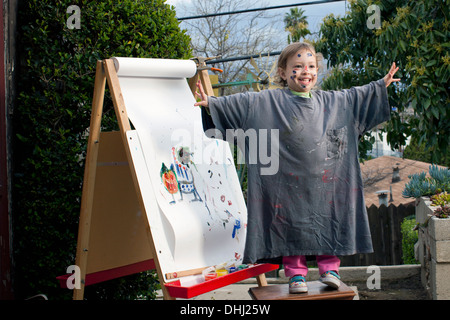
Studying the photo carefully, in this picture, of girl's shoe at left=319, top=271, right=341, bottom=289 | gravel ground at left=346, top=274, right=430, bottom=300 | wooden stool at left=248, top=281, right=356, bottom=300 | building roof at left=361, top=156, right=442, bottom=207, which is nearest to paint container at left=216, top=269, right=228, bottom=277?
wooden stool at left=248, top=281, right=356, bottom=300

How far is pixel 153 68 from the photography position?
10.4 ft

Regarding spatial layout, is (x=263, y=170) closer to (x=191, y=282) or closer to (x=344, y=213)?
(x=344, y=213)

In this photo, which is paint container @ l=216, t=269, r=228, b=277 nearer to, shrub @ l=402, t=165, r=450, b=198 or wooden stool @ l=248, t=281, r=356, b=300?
wooden stool @ l=248, t=281, r=356, b=300

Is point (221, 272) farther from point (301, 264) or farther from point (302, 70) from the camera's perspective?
point (302, 70)

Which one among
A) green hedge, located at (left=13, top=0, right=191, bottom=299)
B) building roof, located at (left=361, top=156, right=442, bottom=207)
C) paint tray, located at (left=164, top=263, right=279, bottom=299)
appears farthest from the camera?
building roof, located at (left=361, top=156, right=442, bottom=207)

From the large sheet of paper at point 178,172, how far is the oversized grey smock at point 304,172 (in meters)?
0.33

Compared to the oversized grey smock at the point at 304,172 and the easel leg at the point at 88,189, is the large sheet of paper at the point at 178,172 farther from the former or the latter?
the oversized grey smock at the point at 304,172

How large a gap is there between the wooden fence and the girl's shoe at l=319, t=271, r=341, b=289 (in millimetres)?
7076

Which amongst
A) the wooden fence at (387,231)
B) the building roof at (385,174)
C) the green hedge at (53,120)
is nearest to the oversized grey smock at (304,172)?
the green hedge at (53,120)

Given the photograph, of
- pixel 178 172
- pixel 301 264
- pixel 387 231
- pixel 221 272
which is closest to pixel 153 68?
pixel 178 172

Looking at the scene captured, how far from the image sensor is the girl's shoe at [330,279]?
278cm

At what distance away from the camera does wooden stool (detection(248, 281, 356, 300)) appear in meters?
2.71
